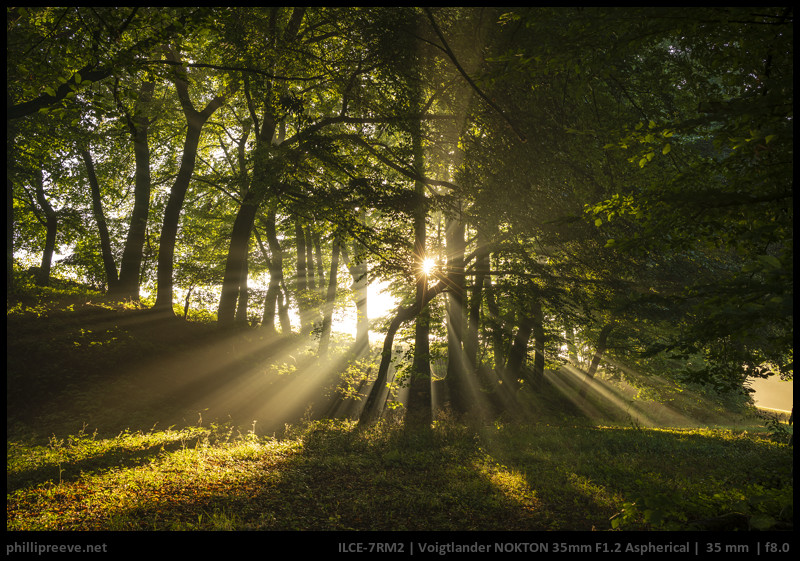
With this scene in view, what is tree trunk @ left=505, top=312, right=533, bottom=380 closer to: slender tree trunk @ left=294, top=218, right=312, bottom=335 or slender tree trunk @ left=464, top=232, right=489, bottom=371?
slender tree trunk @ left=464, top=232, right=489, bottom=371

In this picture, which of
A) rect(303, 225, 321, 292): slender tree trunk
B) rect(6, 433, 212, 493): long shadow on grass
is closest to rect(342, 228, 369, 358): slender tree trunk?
rect(303, 225, 321, 292): slender tree trunk

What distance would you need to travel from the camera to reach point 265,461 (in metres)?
8.66

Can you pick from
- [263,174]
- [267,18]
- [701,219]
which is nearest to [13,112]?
[263,174]

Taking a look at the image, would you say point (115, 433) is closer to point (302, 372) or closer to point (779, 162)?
point (302, 372)

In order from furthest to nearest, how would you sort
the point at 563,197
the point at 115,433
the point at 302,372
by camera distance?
1. the point at 302,372
2. the point at 115,433
3. the point at 563,197

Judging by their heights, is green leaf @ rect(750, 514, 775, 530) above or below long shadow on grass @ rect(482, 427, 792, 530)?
above

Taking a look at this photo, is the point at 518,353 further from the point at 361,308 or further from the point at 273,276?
the point at 361,308

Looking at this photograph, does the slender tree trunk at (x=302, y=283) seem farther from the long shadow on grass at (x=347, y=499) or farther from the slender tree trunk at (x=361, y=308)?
the long shadow on grass at (x=347, y=499)

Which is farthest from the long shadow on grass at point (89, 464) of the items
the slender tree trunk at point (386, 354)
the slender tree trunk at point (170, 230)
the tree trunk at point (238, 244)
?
the slender tree trunk at point (170, 230)

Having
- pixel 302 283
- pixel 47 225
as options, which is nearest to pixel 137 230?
pixel 47 225

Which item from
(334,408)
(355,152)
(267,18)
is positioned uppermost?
(267,18)

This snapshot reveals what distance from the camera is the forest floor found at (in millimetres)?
5645
